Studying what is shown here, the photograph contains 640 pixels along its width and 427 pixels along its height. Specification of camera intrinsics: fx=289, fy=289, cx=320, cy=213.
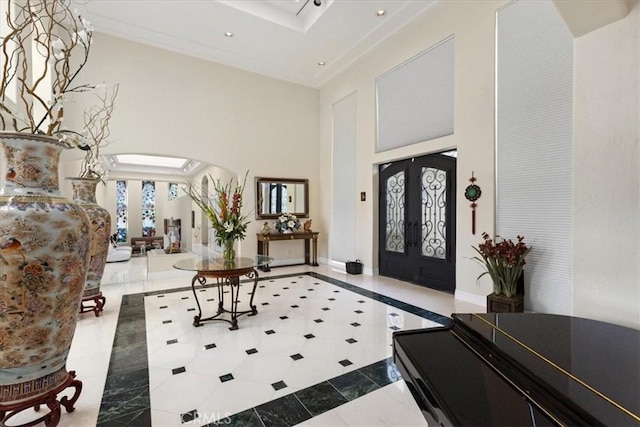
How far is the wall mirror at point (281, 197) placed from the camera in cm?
720

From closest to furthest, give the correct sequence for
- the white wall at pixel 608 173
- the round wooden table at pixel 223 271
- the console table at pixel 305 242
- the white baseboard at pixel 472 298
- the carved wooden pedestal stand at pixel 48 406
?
the white wall at pixel 608 173, the carved wooden pedestal stand at pixel 48 406, the round wooden table at pixel 223 271, the white baseboard at pixel 472 298, the console table at pixel 305 242

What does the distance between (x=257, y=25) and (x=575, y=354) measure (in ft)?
20.7

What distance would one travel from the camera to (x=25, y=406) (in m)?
1.65

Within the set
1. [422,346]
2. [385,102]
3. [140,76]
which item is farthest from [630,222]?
[140,76]

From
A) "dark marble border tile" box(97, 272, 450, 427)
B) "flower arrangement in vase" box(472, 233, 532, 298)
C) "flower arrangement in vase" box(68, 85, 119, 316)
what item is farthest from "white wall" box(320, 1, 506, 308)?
"flower arrangement in vase" box(68, 85, 119, 316)

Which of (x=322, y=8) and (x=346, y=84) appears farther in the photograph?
(x=346, y=84)

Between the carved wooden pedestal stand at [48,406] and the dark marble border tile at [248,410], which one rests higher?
the carved wooden pedestal stand at [48,406]

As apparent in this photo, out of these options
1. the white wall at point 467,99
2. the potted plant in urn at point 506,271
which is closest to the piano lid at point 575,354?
the potted plant in urn at point 506,271

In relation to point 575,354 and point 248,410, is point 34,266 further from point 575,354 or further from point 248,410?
point 575,354

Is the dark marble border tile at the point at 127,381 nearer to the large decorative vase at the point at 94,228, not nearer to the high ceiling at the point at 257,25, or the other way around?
the large decorative vase at the point at 94,228

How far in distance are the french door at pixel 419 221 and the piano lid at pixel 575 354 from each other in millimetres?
3505

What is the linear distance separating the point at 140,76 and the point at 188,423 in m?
6.32

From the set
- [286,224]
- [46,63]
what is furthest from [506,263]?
[286,224]

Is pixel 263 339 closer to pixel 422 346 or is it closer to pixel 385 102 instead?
pixel 422 346
